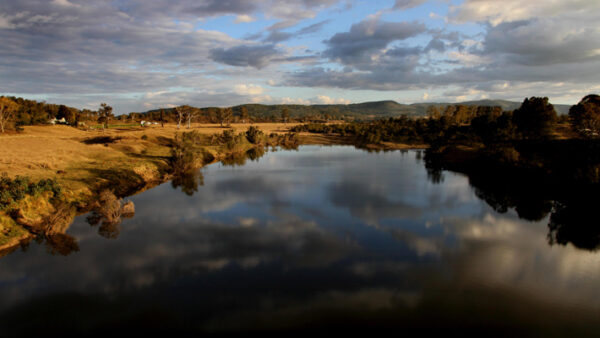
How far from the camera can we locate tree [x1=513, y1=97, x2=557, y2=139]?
6041cm

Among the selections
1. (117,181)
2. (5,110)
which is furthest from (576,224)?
(5,110)

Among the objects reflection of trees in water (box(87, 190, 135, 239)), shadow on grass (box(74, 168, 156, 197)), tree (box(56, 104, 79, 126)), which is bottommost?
reflection of trees in water (box(87, 190, 135, 239))

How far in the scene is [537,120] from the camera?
60875mm

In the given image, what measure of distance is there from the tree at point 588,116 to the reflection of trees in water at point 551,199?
19290 millimetres

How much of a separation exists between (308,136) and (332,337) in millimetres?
103289

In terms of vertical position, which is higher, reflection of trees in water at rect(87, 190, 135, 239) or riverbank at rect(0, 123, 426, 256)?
riverbank at rect(0, 123, 426, 256)

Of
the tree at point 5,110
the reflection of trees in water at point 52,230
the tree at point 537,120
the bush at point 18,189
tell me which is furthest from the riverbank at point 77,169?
the tree at point 537,120

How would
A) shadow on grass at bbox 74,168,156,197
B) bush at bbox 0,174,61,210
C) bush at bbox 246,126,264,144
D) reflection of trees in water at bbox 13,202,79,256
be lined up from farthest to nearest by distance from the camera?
bush at bbox 246,126,264,144, shadow on grass at bbox 74,168,156,197, bush at bbox 0,174,61,210, reflection of trees in water at bbox 13,202,79,256

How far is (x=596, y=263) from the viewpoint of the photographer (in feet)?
63.5

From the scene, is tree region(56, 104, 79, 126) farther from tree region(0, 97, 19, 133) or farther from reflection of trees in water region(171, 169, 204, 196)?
reflection of trees in water region(171, 169, 204, 196)

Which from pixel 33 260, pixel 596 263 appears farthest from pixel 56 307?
pixel 596 263

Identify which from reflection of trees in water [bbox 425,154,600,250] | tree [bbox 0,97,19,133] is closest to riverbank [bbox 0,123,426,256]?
tree [bbox 0,97,19,133]

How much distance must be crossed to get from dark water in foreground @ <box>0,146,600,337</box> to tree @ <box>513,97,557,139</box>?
42.3m

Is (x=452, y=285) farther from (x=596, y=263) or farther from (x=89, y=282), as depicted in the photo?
(x=89, y=282)
